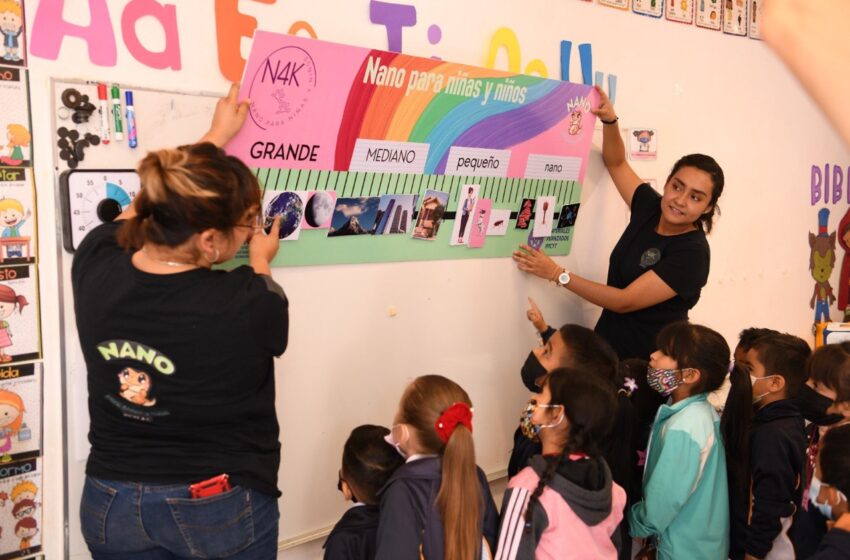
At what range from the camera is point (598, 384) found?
1.66 metres

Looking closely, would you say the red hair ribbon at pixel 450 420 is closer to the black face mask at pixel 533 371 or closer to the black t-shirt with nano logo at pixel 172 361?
the black t-shirt with nano logo at pixel 172 361

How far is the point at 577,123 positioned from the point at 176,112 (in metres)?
1.32

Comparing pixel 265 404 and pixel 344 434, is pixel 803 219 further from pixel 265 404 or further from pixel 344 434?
pixel 265 404

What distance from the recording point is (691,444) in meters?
1.90

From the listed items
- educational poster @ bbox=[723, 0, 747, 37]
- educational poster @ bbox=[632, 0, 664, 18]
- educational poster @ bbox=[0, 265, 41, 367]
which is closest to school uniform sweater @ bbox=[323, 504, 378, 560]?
educational poster @ bbox=[0, 265, 41, 367]

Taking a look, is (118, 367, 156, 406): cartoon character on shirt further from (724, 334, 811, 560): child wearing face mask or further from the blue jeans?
(724, 334, 811, 560): child wearing face mask

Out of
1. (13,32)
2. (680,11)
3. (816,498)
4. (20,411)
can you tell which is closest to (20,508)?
(20,411)

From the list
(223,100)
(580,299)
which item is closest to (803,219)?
(580,299)

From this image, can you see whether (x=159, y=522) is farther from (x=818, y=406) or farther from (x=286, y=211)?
(x=818, y=406)

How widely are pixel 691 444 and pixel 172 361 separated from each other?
4.32 feet

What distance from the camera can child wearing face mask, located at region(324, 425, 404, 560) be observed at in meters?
1.59

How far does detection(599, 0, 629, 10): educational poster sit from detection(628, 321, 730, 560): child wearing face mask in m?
1.22

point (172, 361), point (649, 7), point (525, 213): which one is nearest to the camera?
point (172, 361)

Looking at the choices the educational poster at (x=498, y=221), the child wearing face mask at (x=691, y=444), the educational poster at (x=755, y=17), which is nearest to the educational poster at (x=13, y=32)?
the educational poster at (x=498, y=221)
